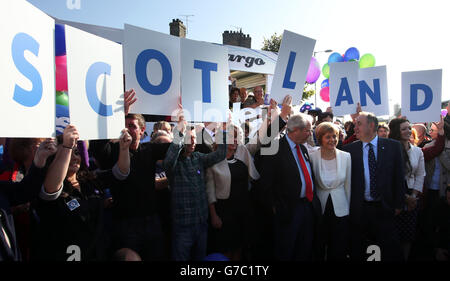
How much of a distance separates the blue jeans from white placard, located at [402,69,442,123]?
3.84 meters

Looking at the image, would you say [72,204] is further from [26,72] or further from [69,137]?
[26,72]

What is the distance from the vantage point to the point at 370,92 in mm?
4742

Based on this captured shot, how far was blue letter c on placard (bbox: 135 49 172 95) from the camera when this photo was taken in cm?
254

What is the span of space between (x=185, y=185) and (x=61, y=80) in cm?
A: 165

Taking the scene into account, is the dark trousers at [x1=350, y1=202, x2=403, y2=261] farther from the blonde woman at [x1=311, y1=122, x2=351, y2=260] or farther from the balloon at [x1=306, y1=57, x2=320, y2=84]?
the balloon at [x1=306, y1=57, x2=320, y2=84]

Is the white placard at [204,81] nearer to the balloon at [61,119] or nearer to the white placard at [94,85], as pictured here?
the white placard at [94,85]

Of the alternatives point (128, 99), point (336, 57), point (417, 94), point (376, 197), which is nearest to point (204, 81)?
point (128, 99)

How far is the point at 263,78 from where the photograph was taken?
1329cm

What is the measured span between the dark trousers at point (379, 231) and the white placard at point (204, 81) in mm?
1784

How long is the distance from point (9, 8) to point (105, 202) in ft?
5.27

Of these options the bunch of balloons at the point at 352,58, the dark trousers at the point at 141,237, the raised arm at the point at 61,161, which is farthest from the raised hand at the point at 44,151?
the bunch of balloons at the point at 352,58

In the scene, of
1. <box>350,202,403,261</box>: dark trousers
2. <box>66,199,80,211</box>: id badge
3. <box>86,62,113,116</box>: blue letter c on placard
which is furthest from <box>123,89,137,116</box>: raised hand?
<box>350,202,403,261</box>: dark trousers
